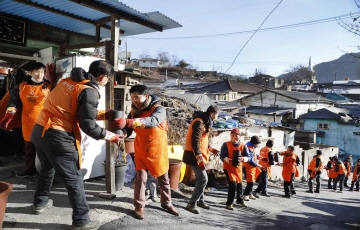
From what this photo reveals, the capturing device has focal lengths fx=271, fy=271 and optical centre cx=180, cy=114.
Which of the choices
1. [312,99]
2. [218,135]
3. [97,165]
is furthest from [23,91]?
[312,99]

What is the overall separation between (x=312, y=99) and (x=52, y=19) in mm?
32016

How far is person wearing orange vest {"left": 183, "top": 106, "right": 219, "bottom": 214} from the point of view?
479cm

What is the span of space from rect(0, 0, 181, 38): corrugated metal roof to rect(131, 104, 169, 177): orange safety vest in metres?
1.82

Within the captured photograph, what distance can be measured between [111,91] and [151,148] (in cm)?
117

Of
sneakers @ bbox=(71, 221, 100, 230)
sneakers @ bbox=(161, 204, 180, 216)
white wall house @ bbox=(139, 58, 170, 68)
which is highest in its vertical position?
white wall house @ bbox=(139, 58, 170, 68)

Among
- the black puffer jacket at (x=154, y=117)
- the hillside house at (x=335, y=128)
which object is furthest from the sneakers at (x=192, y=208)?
the hillside house at (x=335, y=128)

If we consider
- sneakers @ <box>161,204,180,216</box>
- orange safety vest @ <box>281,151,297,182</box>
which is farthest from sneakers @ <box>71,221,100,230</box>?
orange safety vest @ <box>281,151,297,182</box>

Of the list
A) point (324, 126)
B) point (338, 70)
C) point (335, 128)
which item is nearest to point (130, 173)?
point (324, 126)

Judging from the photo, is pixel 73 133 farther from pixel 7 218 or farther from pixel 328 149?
pixel 328 149

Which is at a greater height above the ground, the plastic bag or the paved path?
the plastic bag

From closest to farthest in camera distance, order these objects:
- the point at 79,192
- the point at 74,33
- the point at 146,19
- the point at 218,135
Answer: the point at 79,192
the point at 146,19
the point at 74,33
the point at 218,135

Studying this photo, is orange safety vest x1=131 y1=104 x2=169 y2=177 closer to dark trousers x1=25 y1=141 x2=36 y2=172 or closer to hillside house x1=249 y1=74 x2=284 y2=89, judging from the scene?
dark trousers x1=25 y1=141 x2=36 y2=172

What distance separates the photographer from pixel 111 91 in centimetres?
439

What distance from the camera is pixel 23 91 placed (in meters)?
4.62
